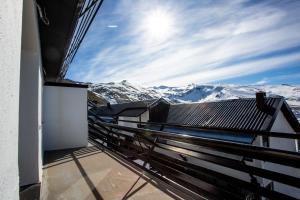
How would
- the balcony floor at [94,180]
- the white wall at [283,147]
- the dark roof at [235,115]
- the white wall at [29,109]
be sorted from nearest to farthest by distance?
the white wall at [29,109], the balcony floor at [94,180], the white wall at [283,147], the dark roof at [235,115]

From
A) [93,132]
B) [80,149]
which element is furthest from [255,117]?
[80,149]

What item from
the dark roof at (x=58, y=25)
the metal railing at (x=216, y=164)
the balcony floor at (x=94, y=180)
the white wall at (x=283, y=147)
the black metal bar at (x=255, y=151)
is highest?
→ the dark roof at (x=58, y=25)

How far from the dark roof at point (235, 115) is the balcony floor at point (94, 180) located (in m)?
8.58

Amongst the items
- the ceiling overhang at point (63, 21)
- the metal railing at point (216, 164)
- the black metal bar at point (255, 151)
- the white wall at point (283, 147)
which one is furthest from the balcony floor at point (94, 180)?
the white wall at point (283, 147)

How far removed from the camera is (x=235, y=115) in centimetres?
1321

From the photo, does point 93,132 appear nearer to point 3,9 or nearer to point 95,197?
point 95,197

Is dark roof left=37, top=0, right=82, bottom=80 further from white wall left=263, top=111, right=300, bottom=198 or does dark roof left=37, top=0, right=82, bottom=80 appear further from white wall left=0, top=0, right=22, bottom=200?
white wall left=263, top=111, right=300, bottom=198

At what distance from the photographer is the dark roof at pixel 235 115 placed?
11.5 metres

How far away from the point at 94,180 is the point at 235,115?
12035mm

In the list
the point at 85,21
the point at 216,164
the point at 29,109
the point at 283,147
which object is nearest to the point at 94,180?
the point at 29,109

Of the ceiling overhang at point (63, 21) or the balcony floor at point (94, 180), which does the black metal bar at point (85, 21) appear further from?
the balcony floor at point (94, 180)

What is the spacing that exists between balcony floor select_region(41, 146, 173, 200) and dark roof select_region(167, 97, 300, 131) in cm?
858

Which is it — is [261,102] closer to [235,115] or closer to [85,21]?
[235,115]

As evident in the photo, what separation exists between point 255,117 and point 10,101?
12831 mm
